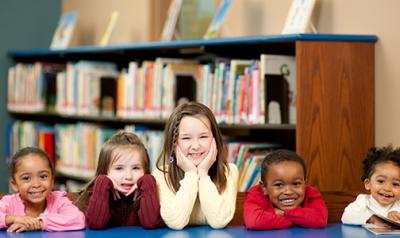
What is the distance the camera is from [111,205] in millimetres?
2951

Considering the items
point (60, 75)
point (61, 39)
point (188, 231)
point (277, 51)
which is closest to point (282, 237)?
point (188, 231)

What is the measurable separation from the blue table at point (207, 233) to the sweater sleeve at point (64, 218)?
4cm

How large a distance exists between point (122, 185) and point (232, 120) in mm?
1510

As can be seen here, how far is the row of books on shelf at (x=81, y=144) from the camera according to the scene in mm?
4398

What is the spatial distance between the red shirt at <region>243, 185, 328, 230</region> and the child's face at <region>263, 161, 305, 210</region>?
0.04 metres

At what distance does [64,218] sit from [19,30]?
4.29 meters

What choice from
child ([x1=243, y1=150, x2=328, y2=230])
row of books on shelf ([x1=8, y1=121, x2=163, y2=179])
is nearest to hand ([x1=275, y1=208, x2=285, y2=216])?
child ([x1=243, y1=150, x2=328, y2=230])

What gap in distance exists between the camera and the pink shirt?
2.84 m

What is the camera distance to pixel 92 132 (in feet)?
19.0

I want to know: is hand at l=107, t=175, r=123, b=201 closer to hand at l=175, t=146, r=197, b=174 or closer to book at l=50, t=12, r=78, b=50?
hand at l=175, t=146, r=197, b=174

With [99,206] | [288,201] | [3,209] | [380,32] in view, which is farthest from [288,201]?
[380,32]

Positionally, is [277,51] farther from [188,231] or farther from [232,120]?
[188,231]

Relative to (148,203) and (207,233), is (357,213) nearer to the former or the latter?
(207,233)

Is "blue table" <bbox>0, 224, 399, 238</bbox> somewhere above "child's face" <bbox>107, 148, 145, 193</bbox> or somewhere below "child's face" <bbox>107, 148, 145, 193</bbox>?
below
